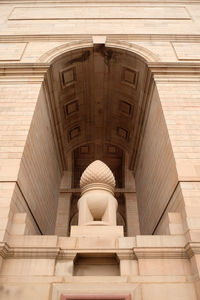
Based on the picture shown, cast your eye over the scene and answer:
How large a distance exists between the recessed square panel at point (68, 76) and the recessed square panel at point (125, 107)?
2.63 metres

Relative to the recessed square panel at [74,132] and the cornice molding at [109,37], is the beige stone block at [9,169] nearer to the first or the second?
the cornice molding at [109,37]

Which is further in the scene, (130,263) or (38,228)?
(38,228)

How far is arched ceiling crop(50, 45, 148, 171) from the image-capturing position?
10.9 meters

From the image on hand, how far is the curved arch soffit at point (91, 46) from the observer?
1011cm

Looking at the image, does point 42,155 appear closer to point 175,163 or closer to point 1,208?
point 1,208

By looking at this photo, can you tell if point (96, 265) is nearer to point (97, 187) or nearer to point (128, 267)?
point (128, 267)

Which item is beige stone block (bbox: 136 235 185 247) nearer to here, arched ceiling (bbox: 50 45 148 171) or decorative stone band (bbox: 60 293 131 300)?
decorative stone band (bbox: 60 293 131 300)

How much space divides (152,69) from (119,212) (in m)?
11.1

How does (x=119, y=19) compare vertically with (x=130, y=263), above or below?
above

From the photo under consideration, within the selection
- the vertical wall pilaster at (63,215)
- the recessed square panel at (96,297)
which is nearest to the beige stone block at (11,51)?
the recessed square panel at (96,297)

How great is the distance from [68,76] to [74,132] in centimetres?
353

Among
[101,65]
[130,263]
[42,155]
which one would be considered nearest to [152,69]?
[101,65]

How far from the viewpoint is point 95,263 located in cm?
563

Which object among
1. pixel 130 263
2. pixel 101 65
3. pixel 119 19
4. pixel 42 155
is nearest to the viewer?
pixel 130 263
